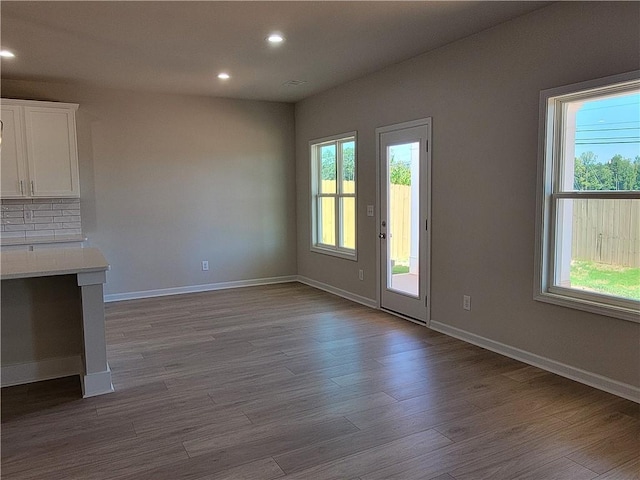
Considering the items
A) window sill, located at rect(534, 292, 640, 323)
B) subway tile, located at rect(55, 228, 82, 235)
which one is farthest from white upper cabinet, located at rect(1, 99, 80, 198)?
window sill, located at rect(534, 292, 640, 323)

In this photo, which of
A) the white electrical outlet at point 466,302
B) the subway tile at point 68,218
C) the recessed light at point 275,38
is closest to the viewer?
the recessed light at point 275,38

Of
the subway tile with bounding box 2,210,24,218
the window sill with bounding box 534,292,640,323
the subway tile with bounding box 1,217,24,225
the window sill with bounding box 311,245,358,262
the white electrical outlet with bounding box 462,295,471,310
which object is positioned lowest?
the white electrical outlet with bounding box 462,295,471,310

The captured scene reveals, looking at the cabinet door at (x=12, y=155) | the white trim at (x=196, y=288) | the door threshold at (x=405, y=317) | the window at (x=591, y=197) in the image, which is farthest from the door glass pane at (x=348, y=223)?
the cabinet door at (x=12, y=155)

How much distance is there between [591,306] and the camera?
10.5 ft

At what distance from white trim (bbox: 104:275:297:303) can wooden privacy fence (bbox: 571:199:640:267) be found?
14.5 ft

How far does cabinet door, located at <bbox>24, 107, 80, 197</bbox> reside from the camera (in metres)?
5.12

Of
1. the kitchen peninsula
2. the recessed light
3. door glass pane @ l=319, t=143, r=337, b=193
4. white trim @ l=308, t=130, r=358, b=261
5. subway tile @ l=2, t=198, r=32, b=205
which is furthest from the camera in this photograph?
door glass pane @ l=319, t=143, r=337, b=193

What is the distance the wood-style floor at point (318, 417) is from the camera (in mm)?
2334

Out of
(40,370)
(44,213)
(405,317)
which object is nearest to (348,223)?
(405,317)

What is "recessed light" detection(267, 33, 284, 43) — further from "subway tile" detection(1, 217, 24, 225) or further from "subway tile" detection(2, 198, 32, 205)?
"subway tile" detection(1, 217, 24, 225)

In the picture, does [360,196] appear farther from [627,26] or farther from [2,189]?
[2,189]

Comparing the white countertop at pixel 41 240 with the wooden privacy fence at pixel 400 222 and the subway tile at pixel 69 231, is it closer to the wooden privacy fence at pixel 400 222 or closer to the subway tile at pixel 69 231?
the subway tile at pixel 69 231

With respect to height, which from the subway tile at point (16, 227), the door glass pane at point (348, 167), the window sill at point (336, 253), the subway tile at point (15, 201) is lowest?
the window sill at point (336, 253)

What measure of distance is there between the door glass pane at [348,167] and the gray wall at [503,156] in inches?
28.6
